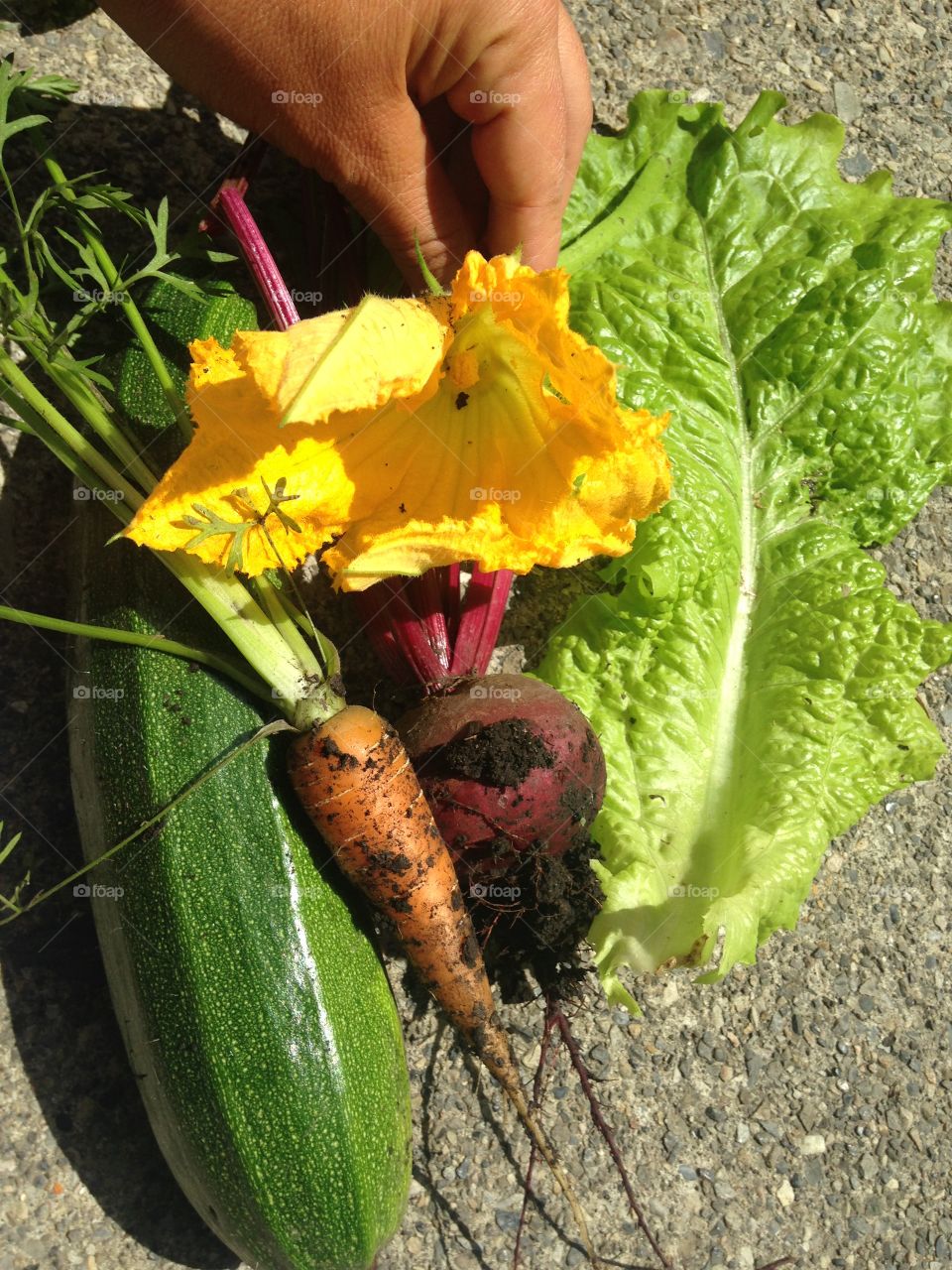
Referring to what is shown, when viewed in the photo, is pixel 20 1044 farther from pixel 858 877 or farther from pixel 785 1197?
pixel 858 877

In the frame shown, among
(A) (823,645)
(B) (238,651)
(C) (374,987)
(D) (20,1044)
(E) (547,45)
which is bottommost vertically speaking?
(D) (20,1044)

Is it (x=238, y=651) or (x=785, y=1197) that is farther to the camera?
(x=785, y=1197)

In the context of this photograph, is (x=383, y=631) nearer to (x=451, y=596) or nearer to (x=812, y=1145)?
(x=451, y=596)

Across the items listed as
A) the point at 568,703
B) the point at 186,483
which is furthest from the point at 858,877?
the point at 186,483

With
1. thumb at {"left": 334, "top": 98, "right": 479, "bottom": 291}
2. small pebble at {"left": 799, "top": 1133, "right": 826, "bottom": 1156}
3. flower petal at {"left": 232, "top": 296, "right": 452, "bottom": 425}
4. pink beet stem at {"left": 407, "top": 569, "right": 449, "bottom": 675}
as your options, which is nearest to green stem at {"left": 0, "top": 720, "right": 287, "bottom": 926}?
pink beet stem at {"left": 407, "top": 569, "right": 449, "bottom": 675}

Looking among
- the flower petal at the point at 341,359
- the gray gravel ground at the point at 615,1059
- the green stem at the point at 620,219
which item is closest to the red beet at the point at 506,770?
the gray gravel ground at the point at 615,1059

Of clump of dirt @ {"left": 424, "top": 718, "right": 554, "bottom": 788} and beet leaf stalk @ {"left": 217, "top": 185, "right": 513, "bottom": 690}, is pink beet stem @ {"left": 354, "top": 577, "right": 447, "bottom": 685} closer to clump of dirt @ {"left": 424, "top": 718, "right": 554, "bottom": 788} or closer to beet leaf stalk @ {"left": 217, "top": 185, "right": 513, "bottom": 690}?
beet leaf stalk @ {"left": 217, "top": 185, "right": 513, "bottom": 690}

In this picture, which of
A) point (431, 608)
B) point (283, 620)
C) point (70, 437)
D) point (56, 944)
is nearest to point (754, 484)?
point (431, 608)
